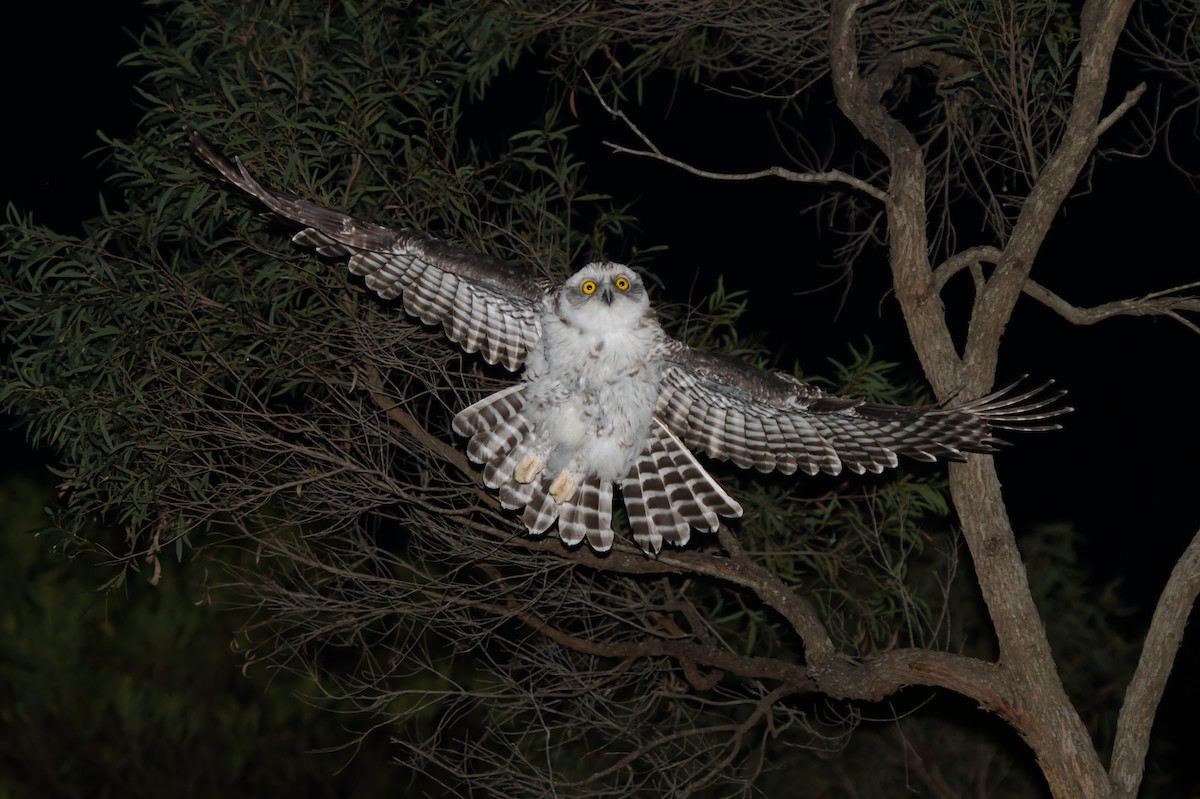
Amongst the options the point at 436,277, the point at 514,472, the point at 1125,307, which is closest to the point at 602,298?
the point at 436,277

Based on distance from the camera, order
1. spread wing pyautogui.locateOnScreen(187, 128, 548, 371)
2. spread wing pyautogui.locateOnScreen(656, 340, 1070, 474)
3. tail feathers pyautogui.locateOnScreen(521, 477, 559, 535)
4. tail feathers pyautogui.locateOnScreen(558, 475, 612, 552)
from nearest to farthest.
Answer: spread wing pyautogui.locateOnScreen(656, 340, 1070, 474) → spread wing pyautogui.locateOnScreen(187, 128, 548, 371) → tail feathers pyautogui.locateOnScreen(558, 475, 612, 552) → tail feathers pyautogui.locateOnScreen(521, 477, 559, 535)

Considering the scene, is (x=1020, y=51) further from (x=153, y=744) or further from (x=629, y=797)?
(x=153, y=744)

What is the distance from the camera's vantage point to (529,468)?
187 inches

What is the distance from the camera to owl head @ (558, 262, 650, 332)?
4375mm

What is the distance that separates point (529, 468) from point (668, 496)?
0.58 m

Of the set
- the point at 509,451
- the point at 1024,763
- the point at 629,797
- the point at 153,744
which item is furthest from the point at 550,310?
the point at 1024,763

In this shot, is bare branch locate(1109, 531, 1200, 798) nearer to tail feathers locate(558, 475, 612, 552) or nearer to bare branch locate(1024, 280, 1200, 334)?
bare branch locate(1024, 280, 1200, 334)

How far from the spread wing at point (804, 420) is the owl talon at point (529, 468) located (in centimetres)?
54

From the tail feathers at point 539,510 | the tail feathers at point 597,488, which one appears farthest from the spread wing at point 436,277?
the tail feathers at point 539,510

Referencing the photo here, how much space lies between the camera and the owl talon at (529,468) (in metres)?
4.75

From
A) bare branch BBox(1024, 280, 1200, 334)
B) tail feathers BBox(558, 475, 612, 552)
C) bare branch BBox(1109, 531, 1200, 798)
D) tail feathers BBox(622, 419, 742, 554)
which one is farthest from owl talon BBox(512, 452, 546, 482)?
bare branch BBox(1109, 531, 1200, 798)

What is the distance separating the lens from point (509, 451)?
15.8 feet

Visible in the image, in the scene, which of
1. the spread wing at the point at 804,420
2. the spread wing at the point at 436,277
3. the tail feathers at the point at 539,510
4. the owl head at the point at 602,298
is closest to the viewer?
the spread wing at the point at 804,420

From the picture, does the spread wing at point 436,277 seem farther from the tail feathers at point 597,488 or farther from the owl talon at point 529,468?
the owl talon at point 529,468
